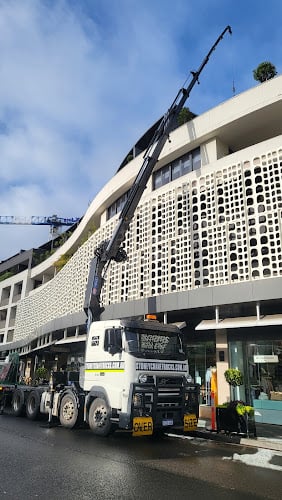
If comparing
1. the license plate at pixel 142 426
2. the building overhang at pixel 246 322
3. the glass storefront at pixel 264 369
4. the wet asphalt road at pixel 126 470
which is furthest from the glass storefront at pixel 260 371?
the license plate at pixel 142 426

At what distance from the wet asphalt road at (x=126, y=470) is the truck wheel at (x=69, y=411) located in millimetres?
798

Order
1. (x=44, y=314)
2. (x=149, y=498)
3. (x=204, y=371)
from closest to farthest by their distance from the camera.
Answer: (x=149, y=498), (x=204, y=371), (x=44, y=314)

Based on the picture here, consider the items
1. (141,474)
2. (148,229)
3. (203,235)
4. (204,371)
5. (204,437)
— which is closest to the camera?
(141,474)

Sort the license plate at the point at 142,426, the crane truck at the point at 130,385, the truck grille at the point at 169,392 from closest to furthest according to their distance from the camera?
the license plate at the point at 142,426 < the crane truck at the point at 130,385 < the truck grille at the point at 169,392

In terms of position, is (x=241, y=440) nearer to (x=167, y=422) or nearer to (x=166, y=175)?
(x=167, y=422)

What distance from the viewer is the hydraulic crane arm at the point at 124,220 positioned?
46.8 feet

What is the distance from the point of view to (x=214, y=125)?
17.3 m

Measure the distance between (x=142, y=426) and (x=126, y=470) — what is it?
84.4 inches

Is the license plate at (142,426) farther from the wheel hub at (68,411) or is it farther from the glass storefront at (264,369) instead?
the glass storefront at (264,369)

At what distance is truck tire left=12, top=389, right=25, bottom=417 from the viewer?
14461mm

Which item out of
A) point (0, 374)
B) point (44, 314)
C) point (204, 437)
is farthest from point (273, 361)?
point (44, 314)

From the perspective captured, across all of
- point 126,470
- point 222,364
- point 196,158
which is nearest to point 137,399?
point 126,470

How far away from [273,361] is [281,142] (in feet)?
26.9

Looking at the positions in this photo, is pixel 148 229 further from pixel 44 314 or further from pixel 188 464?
pixel 44 314
